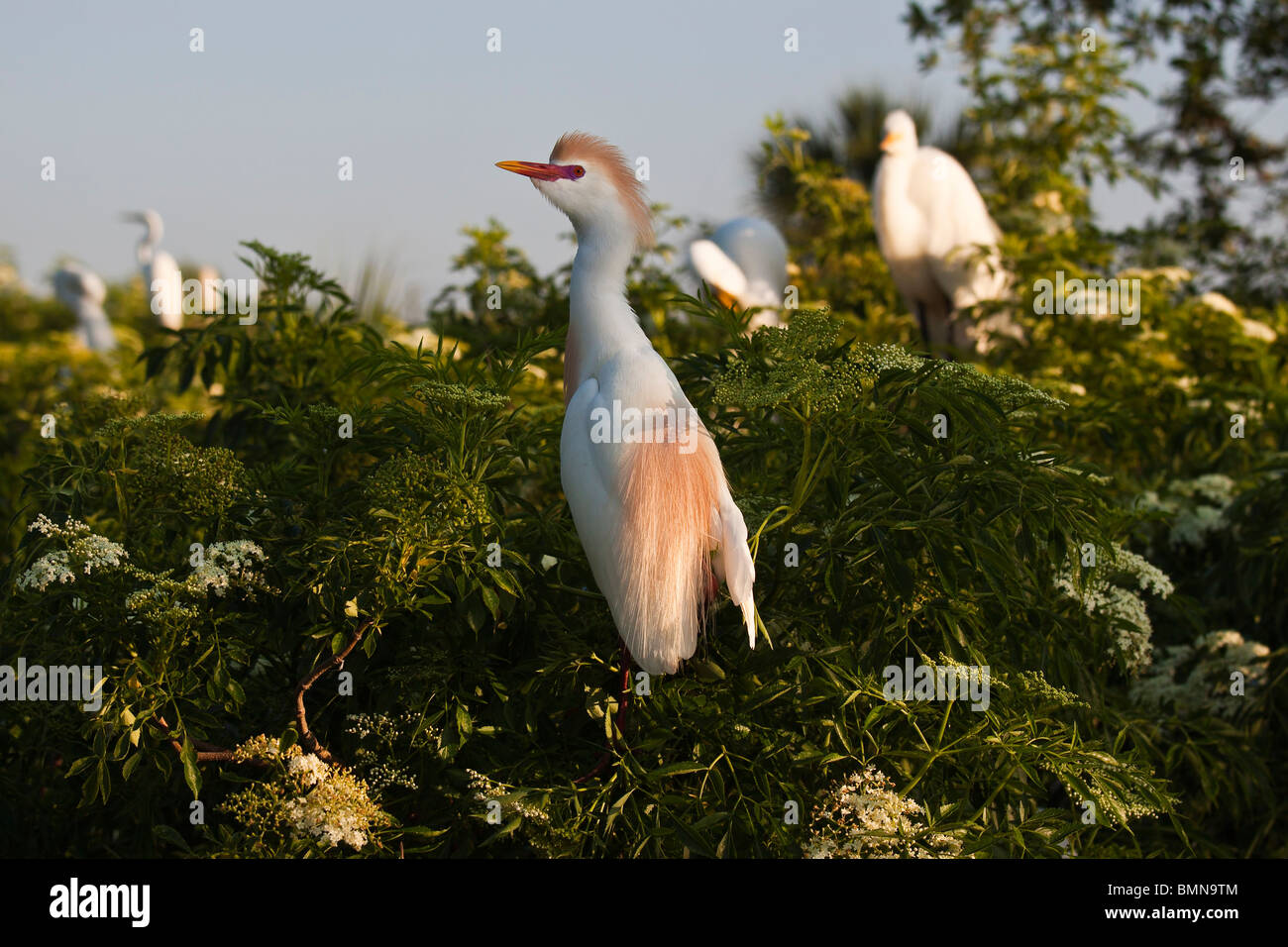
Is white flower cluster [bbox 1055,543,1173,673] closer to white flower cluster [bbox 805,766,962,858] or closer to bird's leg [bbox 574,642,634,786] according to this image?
white flower cluster [bbox 805,766,962,858]

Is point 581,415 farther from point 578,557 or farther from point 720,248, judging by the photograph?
point 720,248

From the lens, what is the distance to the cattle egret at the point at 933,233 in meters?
5.89

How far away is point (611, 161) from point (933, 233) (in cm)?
389

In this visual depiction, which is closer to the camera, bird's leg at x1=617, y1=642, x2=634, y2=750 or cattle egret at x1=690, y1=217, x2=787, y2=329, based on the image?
bird's leg at x1=617, y1=642, x2=634, y2=750

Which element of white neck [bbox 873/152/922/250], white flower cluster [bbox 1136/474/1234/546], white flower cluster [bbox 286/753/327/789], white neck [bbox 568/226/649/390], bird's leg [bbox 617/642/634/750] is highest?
white neck [bbox 873/152/922/250]

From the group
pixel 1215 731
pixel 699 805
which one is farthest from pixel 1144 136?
pixel 699 805

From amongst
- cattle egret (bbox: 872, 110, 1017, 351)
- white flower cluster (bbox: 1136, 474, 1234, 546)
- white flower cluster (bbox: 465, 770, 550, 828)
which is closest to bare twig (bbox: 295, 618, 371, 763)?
white flower cluster (bbox: 465, 770, 550, 828)

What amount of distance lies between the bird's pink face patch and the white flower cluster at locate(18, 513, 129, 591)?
100cm

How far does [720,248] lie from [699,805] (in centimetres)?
486

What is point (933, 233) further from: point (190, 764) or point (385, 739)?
point (190, 764)

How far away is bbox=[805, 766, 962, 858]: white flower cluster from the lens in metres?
1.90

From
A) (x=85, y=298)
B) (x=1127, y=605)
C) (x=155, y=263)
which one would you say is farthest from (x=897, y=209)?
(x=85, y=298)

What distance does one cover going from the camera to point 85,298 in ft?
37.7
